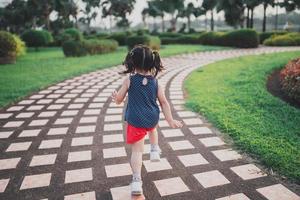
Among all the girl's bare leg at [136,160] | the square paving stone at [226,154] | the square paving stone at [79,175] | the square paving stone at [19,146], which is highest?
the girl's bare leg at [136,160]

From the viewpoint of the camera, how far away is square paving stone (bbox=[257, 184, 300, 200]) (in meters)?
3.00

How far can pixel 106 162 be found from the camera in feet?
12.6

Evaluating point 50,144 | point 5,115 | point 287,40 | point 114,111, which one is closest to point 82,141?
point 50,144

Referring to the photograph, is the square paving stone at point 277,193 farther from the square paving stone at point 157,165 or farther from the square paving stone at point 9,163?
the square paving stone at point 9,163

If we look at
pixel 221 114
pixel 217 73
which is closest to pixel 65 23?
pixel 217 73

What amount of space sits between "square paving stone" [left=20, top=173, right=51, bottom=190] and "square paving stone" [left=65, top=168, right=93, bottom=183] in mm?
211

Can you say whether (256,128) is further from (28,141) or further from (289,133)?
(28,141)

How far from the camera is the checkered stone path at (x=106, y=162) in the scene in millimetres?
3141

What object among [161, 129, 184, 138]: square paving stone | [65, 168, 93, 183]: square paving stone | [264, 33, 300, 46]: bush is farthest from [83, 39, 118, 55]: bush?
[65, 168, 93, 183]: square paving stone

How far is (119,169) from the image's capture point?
11.9 ft

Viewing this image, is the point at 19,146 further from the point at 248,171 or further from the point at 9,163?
the point at 248,171

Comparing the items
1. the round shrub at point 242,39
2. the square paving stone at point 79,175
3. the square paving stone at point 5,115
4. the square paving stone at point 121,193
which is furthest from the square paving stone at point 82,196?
the round shrub at point 242,39

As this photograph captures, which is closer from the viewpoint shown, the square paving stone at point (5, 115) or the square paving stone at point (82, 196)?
the square paving stone at point (82, 196)

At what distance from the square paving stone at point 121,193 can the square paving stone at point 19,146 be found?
5.83 ft
